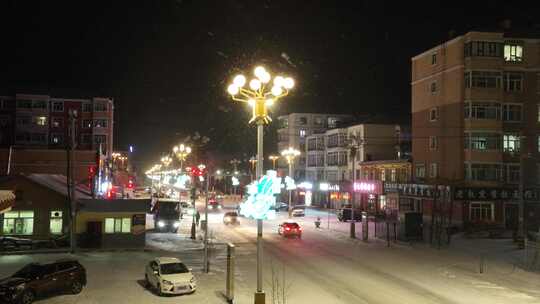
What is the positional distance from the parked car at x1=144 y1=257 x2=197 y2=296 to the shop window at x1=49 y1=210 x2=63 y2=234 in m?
17.1

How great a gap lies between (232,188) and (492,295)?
105 meters

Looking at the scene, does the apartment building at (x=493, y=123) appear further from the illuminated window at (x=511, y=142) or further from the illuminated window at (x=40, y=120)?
the illuminated window at (x=40, y=120)

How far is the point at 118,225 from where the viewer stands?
131 ft

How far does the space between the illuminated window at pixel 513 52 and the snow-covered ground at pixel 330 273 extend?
68.1ft

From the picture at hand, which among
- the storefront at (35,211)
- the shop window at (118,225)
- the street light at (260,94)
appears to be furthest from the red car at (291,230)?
the street light at (260,94)

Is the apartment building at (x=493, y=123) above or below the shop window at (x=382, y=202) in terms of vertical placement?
above

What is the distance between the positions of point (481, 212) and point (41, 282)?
44.9 metres

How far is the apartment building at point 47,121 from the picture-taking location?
9906cm

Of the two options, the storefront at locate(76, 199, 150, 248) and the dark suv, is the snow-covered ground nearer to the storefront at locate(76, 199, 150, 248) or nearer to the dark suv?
the dark suv

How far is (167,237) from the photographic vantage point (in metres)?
48.7

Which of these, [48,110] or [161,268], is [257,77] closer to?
[161,268]

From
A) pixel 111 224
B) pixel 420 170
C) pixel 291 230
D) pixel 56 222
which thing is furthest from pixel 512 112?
pixel 56 222

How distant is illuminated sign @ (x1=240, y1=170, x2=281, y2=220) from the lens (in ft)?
58.6

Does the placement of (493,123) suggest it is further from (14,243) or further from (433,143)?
(14,243)
